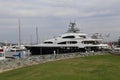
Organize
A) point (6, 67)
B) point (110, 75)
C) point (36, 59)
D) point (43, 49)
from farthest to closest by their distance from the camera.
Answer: point (43, 49) → point (36, 59) → point (6, 67) → point (110, 75)

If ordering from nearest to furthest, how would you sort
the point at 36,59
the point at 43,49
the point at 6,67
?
the point at 6,67 → the point at 36,59 → the point at 43,49

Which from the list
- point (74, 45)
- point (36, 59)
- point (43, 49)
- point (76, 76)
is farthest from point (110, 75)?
point (43, 49)

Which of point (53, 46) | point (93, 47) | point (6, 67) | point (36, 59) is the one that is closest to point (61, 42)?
point (53, 46)

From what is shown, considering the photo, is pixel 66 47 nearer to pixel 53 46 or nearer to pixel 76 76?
pixel 53 46

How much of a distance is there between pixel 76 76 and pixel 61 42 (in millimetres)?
45169

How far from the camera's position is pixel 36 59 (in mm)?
41062

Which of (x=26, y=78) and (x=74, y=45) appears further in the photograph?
(x=74, y=45)

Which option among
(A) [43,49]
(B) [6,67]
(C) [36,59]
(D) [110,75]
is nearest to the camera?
(D) [110,75]

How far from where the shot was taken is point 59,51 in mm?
64125

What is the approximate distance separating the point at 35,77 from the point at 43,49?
46.8 metres

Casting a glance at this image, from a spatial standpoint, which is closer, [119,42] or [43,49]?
[43,49]

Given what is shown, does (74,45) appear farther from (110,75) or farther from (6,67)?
(110,75)

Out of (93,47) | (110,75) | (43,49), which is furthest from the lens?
(43,49)

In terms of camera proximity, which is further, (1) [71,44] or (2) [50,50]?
(2) [50,50]
